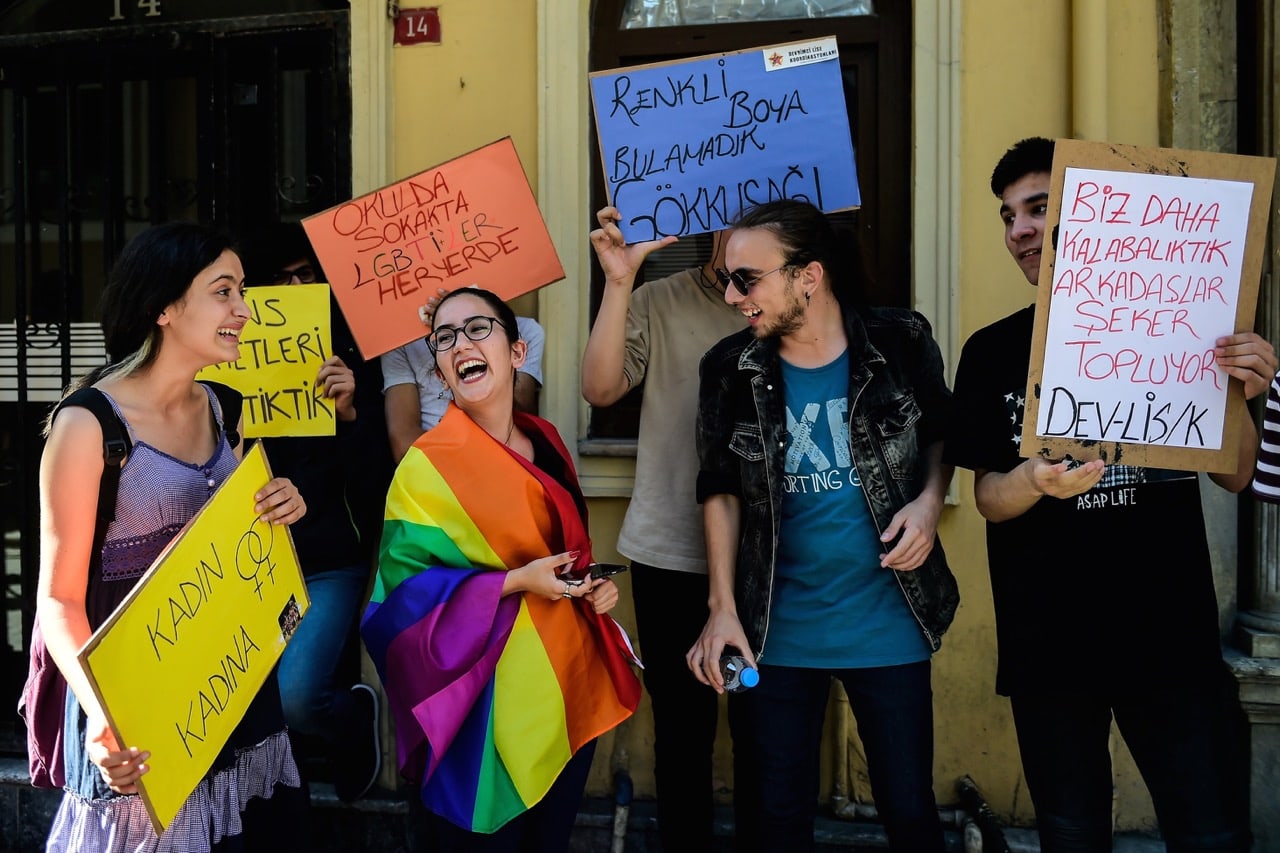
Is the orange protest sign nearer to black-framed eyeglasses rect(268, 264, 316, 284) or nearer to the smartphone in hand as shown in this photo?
black-framed eyeglasses rect(268, 264, 316, 284)

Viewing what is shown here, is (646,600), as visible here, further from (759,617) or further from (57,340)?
(57,340)

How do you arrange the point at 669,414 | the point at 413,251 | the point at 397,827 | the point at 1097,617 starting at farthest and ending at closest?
the point at 397,827
the point at 413,251
the point at 669,414
the point at 1097,617

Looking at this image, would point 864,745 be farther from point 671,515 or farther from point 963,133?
point 963,133

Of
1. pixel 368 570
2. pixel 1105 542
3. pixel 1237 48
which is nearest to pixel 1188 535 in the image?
pixel 1105 542

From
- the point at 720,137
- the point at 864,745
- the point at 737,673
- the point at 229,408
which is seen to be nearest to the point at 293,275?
the point at 229,408

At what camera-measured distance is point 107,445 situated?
2.09m

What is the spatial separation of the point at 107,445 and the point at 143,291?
37 centimetres

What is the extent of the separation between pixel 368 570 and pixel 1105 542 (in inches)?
94.8

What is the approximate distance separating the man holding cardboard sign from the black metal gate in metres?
2.70

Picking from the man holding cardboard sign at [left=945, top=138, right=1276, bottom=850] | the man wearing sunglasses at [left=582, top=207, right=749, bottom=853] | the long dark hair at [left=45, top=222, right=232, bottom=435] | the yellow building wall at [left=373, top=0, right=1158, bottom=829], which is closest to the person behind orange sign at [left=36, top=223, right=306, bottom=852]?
the long dark hair at [left=45, top=222, right=232, bottom=435]

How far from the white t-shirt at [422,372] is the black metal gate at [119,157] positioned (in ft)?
3.18

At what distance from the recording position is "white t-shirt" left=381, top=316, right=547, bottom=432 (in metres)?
3.33

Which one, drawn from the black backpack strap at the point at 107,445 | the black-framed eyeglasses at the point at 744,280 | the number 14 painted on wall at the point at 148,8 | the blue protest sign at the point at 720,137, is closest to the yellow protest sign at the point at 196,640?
the black backpack strap at the point at 107,445

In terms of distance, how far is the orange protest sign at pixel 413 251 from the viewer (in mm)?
3182
